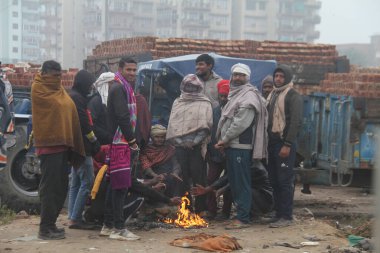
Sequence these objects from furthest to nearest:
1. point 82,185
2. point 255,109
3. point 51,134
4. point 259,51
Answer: point 259,51
point 255,109
point 82,185
point 51,134

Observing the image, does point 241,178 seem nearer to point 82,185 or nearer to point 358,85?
point 82,185

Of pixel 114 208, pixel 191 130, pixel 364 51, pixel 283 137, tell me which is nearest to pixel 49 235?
pixel 114 208

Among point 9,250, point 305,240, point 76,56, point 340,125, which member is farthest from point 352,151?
point 76,56

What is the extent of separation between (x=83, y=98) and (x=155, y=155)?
4.21 feet

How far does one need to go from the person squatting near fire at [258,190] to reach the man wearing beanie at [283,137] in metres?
0.19

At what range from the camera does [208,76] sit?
7.84m

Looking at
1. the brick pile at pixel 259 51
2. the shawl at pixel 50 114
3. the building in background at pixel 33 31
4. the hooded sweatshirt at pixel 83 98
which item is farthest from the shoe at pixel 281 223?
the building in background at pixel 33 31

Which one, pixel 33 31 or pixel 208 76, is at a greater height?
pixel 33 31

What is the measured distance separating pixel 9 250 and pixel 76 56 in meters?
80.1

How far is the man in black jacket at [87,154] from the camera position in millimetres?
6406

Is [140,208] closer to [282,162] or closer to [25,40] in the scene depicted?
[282,162]

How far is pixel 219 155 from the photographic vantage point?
756cm

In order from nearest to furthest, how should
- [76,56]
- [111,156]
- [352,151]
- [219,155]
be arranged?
[111,156] < [219,155] < [352,151] < [76,56]

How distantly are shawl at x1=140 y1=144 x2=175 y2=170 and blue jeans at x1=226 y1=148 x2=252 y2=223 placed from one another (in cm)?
77
